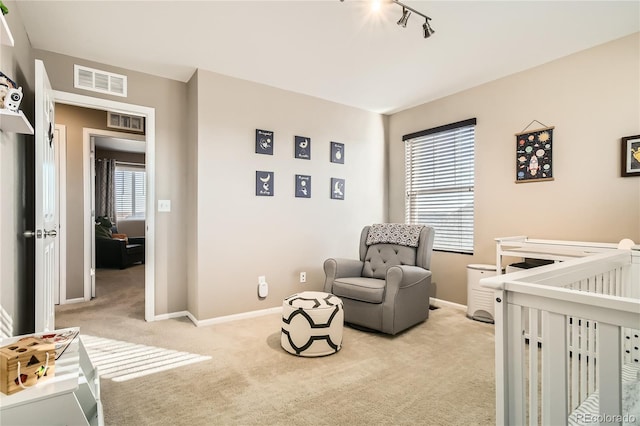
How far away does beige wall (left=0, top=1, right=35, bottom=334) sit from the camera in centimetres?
179

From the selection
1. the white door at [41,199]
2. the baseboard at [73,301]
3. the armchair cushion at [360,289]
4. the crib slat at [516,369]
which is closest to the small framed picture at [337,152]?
the armchair cushion at [360,289]

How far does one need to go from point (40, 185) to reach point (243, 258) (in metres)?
1.74

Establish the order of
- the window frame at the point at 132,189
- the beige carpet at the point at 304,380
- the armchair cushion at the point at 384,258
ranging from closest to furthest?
the beige carpet at the point at 304,380
the armchair cushion at the point at 384,258
the window frame at the point at 132,189

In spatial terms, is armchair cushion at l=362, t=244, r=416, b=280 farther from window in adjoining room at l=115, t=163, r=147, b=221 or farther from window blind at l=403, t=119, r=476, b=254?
window in adjoining room at l=115, t=163, r=147, b=221

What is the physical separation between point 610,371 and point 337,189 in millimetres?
3264

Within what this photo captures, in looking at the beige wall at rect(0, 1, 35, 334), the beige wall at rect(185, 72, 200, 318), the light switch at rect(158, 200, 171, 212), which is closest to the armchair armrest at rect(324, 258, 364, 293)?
the beige wall at rect(185, 72, 200, 318)

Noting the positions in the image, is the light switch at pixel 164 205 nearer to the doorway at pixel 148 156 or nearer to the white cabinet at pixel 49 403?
the doorway at pixel 148 156

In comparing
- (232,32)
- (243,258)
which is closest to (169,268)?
(243,258)

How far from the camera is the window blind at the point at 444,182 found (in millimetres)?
3658

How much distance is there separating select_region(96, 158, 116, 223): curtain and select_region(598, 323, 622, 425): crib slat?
28.2 feet

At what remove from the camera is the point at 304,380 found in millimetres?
2066

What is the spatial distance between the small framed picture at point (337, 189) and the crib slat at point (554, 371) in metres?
3.07

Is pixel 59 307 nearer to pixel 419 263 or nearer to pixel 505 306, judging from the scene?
pixel 419 263

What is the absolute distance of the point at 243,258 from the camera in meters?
3.36
